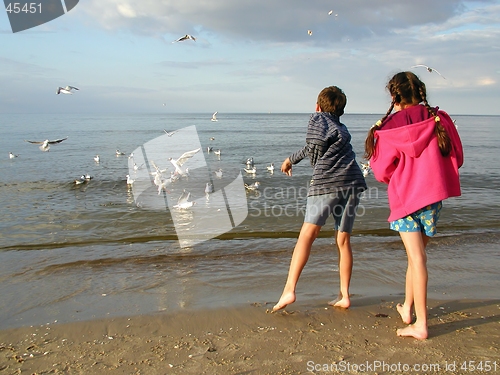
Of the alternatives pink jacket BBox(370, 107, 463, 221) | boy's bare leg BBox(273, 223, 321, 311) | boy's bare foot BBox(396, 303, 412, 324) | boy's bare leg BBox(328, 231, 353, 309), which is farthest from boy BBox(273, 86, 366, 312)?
boy's bare foot BBox(396, 303, 412, 324)

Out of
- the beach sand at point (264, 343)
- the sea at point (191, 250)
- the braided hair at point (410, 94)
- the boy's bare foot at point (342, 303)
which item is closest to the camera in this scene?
the beach sand at point (264, 343)

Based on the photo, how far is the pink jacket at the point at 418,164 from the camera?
9.52ft

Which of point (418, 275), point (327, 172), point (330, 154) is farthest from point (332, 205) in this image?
point (418, 275)

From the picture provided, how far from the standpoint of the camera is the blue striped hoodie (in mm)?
3379

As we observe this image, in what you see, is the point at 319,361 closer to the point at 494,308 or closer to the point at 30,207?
the point at 494,308

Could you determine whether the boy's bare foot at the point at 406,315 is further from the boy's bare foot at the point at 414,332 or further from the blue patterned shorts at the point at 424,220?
the blue patterned shorts at the point at 424,220

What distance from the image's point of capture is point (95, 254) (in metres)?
6.05

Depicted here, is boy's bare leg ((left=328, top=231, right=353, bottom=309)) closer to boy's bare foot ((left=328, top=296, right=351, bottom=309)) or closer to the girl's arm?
boy's bare foot ((left=328, top=296, right=351, bottom=309))

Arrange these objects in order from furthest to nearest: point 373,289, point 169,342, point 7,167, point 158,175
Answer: point 7,167, point 158,175, point 373,289, point 169,342

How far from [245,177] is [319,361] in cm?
1191

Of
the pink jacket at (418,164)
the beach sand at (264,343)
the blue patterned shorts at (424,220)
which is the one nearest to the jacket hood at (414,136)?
the pink jacket at (418,164)

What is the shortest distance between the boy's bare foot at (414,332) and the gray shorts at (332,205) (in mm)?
935

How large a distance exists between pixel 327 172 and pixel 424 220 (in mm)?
828

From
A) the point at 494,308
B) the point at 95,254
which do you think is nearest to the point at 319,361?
the point at 494,308
